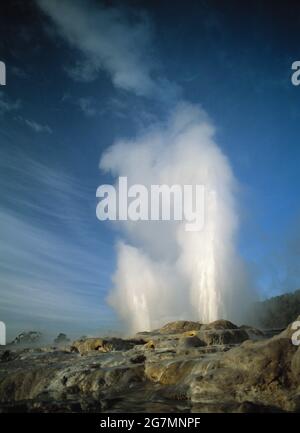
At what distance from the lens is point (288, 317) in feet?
287

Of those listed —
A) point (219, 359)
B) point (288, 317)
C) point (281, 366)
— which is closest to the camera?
point (281, 366)

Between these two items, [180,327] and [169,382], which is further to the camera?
[180,327]

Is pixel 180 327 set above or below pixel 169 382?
above

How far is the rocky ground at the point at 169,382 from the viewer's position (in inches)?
536

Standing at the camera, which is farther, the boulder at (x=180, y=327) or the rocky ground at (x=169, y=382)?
the boulder at (x=180, y=327)

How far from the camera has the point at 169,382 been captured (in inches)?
667

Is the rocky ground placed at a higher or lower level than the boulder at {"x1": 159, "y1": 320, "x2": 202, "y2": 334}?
lower

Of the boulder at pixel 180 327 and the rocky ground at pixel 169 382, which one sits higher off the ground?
the boulder at pixel 180 327

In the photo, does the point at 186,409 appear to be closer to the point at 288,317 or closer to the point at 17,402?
the point at 17,402

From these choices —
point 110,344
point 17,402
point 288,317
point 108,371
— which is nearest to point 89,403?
point 108,371

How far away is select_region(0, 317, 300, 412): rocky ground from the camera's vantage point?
13625 mm

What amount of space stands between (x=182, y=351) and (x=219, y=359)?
4823mm

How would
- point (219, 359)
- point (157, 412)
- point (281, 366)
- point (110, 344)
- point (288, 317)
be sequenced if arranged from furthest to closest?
point (288, 317)
point (110, 344)
point (219, 359)
point (281, 366)
point (157, 412)

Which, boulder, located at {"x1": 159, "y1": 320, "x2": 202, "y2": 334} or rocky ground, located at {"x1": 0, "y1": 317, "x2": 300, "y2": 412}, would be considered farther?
boulder, located at {"x1": 159, "y1": 320, "x2": 202, "y2": 334}
